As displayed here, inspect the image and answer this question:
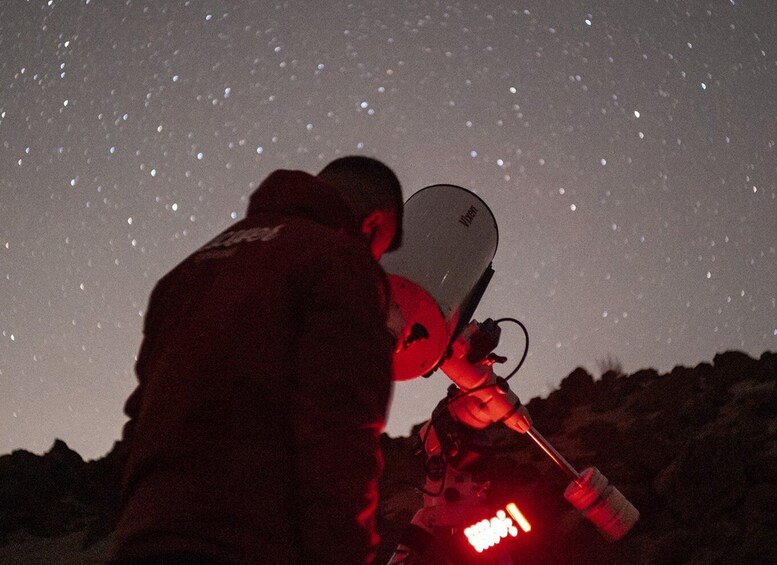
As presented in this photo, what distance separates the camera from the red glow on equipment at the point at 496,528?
2383 mm

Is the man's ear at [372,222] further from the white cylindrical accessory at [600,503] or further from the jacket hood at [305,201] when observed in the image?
the white cylindrical accessory at [600,503]

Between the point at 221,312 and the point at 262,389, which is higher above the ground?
the point at 221,312

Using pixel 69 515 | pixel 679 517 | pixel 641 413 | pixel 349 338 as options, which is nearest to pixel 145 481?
pixel 349 338

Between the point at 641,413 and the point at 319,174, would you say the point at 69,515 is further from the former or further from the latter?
the point at 319,174

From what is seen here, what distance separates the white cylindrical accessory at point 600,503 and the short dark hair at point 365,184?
1508 millimetres

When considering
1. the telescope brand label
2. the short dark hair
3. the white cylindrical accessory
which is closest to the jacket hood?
the short dark hair

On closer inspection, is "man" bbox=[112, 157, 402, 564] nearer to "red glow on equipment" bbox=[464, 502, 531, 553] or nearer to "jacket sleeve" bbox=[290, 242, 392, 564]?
"jacket sleeve" bbox=[290, 242, 392, 564]

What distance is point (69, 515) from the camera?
597 inches

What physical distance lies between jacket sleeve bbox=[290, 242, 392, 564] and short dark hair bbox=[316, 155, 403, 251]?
0.40m

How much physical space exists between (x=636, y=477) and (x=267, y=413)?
668cm

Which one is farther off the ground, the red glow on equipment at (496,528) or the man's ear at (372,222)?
the man's ear at (372,222)

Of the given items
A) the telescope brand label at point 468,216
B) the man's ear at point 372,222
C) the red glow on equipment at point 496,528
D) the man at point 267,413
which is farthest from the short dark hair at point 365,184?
the telescope brand label at point 468,216

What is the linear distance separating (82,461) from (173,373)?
1806cm

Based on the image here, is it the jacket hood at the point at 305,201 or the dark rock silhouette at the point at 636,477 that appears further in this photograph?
the dark rock silhouette at the point at 636,477
